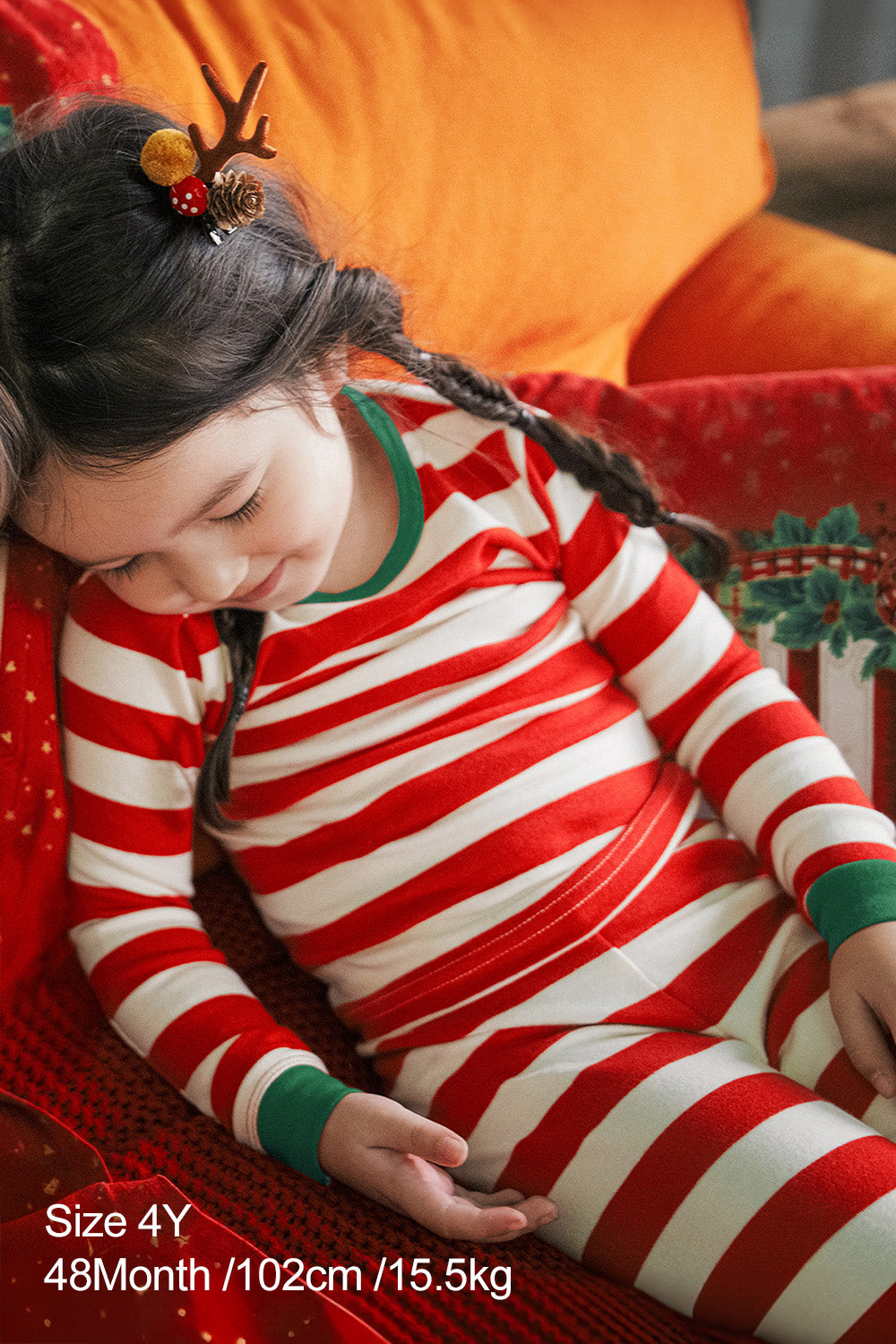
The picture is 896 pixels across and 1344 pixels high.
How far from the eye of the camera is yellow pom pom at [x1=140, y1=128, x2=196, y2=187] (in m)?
0.59

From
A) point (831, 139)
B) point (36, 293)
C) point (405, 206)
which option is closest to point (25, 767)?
point (36, 293)

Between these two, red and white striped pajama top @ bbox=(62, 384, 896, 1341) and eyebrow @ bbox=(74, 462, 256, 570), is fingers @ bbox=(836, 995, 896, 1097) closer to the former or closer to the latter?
red and white striped pajama top @ bbox=(62, 384, 896, 1341)

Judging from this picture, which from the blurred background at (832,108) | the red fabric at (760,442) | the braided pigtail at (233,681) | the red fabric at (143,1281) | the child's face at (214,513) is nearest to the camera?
the red fabric at (143,1281)

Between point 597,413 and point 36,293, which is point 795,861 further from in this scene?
point 36,293

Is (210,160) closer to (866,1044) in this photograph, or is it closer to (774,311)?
(866,1044)

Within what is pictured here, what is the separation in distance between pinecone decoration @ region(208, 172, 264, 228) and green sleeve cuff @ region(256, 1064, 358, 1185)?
1.58 feet

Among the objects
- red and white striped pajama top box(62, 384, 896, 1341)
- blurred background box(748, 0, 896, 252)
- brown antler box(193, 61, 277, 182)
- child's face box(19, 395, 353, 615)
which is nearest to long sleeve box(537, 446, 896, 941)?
red and white striped pajama top box(62, 384, 896, 1341)

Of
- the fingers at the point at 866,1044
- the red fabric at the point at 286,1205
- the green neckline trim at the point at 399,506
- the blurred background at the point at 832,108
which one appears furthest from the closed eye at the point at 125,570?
the blurred background at the point at 832,108

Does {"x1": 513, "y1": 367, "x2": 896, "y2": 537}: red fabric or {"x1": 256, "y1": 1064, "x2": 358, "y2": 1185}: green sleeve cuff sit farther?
{"x1": 513, "y1": 367, "x2": 896, "y2": 537}: red fabric

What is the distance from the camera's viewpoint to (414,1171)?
2.08ft

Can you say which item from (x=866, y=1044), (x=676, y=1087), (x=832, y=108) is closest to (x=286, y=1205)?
(x=676, y=1087)

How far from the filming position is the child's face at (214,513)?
61 cm

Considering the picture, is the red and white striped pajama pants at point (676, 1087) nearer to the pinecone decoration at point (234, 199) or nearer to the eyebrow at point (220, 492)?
the eyebrow at point (220, 492)

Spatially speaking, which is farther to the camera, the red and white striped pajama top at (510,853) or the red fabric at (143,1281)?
the red and white striped pajama top at (510,853)
